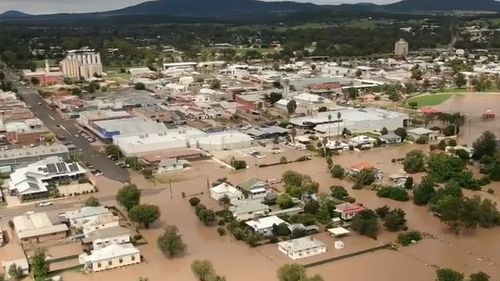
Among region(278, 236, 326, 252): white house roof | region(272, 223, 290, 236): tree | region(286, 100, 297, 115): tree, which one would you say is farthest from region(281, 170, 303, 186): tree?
region(286, 100, 297, 115): tree

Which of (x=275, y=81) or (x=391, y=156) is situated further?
(x=275, y=81)

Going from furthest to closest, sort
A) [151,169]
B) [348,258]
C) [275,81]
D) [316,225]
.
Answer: [275,81] → [151,169] → [316,225] → [348,258]

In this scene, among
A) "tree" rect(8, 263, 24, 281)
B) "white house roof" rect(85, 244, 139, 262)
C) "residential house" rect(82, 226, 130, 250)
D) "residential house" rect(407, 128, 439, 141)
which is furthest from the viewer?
"residential house" rect(407, 128, 439, 141)

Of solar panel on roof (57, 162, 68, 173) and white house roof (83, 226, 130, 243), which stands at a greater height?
solar panel on roof (57, 162, 68, 173)

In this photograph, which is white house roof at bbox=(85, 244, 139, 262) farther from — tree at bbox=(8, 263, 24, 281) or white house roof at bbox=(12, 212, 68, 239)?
white house roof at bbox=(12, 212, 68, 239)

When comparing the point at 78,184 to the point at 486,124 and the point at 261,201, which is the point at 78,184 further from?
the point at 486,124

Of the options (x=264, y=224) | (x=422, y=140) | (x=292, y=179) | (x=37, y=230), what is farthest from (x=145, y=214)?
(x=422, y=140)

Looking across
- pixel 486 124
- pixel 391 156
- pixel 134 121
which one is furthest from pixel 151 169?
pixel 486 124
